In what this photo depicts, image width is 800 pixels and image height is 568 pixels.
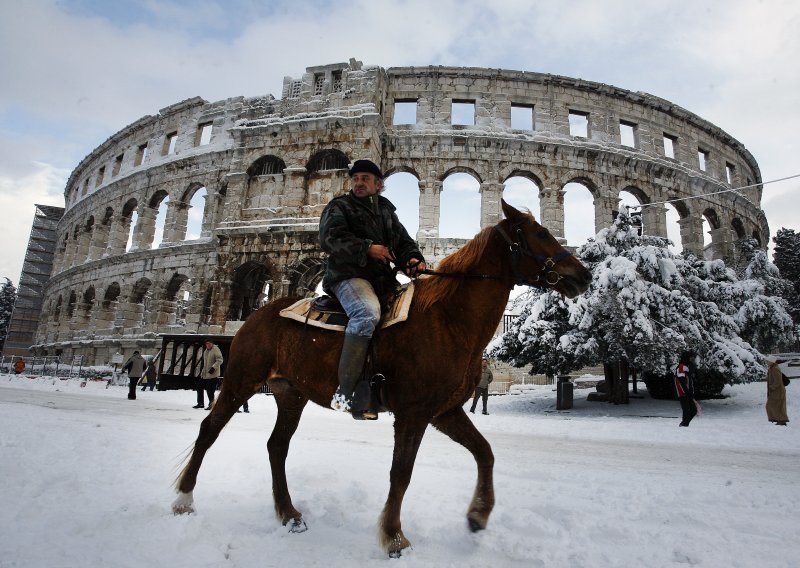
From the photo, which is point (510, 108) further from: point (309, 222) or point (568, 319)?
point (568, 319)

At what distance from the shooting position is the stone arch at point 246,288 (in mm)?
18828

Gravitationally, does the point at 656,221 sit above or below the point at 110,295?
above

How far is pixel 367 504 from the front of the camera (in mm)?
3129

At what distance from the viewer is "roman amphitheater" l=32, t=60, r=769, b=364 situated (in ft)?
61.0

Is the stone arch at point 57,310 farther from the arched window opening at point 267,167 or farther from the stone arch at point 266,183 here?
the arched window opening at point 267,167

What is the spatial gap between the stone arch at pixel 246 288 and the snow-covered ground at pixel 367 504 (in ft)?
42.2

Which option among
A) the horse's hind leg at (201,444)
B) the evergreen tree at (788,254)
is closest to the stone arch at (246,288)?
the horse's hind leg at (201,444)

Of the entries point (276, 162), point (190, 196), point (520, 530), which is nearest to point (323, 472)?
point (520, 530)

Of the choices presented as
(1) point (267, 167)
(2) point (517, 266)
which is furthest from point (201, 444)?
(1) point (267, 167)

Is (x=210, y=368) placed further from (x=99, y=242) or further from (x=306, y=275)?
(x=99, y=242)

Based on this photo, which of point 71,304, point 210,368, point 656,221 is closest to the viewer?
point 210,368

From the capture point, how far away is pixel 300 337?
3.06 metres

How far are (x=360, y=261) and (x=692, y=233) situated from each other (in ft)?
79.1

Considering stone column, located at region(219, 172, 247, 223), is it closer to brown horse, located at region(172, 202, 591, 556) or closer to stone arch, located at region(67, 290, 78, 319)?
stone arch, located at region(67, 290, 78, 319)
